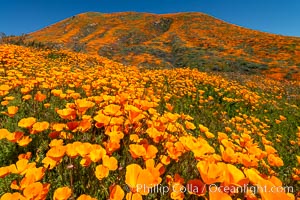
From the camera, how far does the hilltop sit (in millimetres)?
26484

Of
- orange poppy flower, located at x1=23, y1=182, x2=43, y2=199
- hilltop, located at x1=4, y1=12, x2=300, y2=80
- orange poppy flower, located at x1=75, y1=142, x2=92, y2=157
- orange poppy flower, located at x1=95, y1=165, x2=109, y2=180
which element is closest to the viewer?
orange poppy flower, located at x1=23, y1=182, x2=43, y2=199

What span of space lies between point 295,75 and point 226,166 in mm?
24262

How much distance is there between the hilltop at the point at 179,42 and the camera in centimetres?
2648

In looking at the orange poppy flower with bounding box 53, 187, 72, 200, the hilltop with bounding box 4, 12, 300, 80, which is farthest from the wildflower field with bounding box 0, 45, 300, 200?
the hilltop with bounding box 4, 12, 300, 80

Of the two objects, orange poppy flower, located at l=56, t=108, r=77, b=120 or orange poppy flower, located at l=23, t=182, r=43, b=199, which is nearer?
orange poppy flower, located at l=23, t=182, r=43, b=199

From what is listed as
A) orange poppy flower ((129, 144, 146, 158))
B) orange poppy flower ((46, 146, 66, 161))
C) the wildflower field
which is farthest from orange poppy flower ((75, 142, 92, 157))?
orange poppy flower ((129, 144, 146, 158))

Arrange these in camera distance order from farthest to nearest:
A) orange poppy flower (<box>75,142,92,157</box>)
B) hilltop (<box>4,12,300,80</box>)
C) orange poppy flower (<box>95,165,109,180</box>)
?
hilltop (<box>4,12,300,80</box>) < orange poppy flower (<box>75,142,92,157</box>) < orange poppy flower (<box>95,165,109,180</box>)

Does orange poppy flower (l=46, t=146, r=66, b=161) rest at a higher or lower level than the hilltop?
lower

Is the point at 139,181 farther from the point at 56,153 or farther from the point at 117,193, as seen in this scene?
the point at 56,153

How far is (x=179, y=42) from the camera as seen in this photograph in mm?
37688

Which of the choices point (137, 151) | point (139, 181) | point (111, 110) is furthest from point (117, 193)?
point (111, 110)

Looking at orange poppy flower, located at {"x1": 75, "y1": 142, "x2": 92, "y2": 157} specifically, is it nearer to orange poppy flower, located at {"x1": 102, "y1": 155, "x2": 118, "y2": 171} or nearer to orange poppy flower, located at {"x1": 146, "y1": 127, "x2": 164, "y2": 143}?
orange poppy flower, located at {"x1": 102, "y1": 155, "x2": 118, "y2": 171}

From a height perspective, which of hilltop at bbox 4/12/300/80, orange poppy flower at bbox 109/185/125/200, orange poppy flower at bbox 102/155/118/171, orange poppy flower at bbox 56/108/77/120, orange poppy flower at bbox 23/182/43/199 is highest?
hilltop at bbox 4/12/300/80

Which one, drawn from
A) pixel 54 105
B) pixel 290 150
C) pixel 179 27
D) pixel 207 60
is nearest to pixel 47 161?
pixel 54 105
